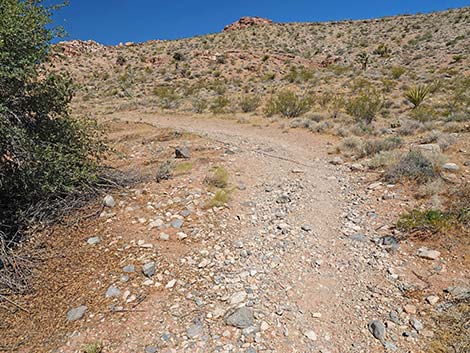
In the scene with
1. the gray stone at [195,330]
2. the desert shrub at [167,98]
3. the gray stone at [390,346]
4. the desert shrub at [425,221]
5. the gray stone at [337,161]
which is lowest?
the gray stone at [390,346]

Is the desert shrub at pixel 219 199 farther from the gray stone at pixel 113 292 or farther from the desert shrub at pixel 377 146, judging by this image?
the desert shrub at pixel 377 146

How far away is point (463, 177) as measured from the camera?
19.6 feet

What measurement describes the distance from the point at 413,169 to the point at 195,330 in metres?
4.99

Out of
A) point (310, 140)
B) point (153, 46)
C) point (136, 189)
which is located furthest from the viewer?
point (153, 46)

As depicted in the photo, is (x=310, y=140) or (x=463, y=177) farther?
(x=310, y=140)

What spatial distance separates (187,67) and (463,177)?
26.3 meters

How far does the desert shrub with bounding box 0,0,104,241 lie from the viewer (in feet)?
15.2

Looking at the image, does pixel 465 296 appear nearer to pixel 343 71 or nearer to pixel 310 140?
pixel 310 140

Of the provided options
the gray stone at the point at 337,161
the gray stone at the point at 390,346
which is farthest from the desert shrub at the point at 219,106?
the gray stone at the point at 390,346

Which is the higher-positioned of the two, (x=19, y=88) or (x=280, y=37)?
(x=280, y=37)

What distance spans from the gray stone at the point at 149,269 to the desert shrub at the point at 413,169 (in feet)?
15.2

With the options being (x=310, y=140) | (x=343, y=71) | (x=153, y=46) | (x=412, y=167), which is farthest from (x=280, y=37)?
(x=412, y=167)

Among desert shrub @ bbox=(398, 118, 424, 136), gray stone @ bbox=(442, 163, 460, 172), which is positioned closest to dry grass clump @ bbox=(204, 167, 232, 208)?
gray stone @ bbox=(442, 163, 460, 172)

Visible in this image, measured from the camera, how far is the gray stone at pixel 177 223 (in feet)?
16.0
